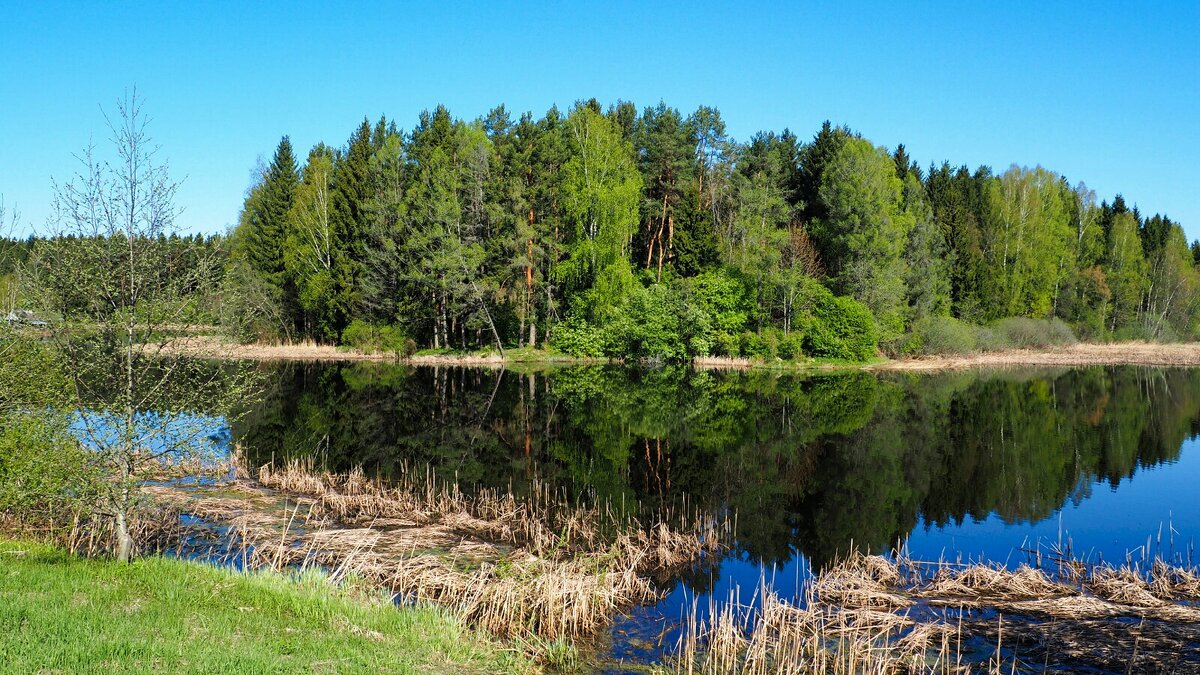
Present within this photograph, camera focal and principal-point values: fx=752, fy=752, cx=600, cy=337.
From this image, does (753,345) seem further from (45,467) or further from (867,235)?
(45,467)

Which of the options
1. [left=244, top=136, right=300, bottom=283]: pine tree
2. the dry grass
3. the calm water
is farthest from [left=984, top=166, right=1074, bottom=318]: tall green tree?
[left=244, top=136, right=300, bottom=283]: pine tree

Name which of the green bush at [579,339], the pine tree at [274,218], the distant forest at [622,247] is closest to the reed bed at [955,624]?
the distant forest at [622,247]

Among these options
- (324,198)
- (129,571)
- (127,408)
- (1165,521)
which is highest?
(324,198)

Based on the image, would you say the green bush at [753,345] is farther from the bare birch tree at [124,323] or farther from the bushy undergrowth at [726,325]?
the bare birch tree at [124,323]

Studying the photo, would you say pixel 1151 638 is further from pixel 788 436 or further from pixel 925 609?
pixel 788 436

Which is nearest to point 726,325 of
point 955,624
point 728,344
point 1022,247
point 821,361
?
point 728,344

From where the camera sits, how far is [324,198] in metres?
66.9

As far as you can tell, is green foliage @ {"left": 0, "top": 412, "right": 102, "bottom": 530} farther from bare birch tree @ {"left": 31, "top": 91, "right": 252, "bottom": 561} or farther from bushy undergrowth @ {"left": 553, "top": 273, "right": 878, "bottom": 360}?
bushy undergrowth @ {"left": 553, "top": 273, "right": 878, "bottom": 360}

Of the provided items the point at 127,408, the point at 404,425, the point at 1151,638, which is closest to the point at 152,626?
the point at 127,408

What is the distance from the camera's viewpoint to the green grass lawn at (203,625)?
7410mm

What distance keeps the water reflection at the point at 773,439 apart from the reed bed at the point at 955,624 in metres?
2.88

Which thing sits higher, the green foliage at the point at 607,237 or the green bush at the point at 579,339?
the green foliage at the point at 607,237

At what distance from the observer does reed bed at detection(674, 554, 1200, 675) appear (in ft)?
31.8

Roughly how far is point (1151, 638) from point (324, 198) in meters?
67.0
